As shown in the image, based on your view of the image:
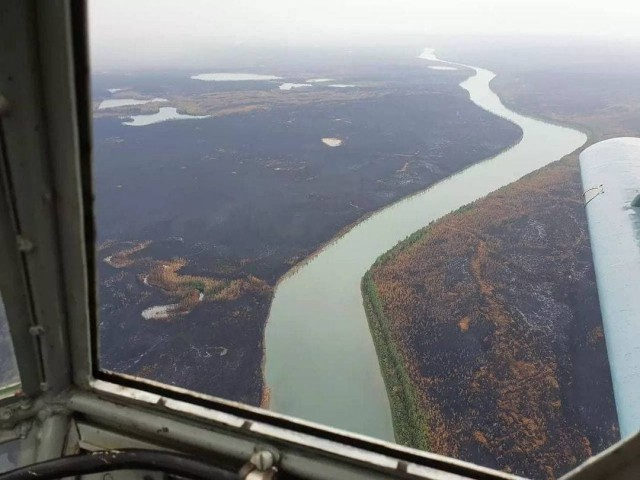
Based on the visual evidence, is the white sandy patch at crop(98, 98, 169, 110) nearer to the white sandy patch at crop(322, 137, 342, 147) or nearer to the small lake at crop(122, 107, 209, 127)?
the small lake at crop(122, 107, 209, 127)

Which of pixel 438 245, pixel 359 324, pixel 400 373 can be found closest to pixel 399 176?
pixel 438 245

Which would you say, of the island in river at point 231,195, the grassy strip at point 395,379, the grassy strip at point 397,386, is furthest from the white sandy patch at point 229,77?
the grassy strip at point 397,386

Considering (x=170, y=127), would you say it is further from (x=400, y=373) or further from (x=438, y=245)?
(x=400, y=373)

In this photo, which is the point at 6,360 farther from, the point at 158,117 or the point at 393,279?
the point at 158,117

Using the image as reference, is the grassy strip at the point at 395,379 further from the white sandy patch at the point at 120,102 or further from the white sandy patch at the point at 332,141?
the white sandy patch at the point at 120,102

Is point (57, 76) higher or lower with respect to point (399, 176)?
higher

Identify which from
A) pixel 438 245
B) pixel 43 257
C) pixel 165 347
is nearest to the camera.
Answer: pixel 43 257
